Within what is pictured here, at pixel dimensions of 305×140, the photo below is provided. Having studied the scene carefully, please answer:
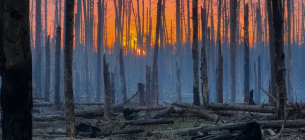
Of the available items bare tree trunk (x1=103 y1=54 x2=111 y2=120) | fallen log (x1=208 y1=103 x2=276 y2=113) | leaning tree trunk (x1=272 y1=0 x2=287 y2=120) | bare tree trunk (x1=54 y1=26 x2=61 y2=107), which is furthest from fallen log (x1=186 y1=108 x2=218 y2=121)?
bare tree trunk (x1=54 y1=26 x2=61 y2=107)

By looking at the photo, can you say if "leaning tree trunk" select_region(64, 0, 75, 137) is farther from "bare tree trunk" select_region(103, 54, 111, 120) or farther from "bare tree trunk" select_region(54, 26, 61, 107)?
"bare tree trunk" select_region(54, 26, 61, 107)

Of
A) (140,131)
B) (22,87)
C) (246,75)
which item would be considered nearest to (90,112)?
(140,131)

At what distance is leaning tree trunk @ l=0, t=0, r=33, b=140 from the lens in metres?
3.49

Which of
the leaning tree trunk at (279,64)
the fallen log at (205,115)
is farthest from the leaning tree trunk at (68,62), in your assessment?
the leaning tree trunk at (279,64)

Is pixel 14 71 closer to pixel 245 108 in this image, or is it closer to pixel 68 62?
pixel 68 62

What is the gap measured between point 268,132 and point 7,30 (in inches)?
283

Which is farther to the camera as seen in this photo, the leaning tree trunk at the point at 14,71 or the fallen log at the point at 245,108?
the fallen log at the point at 245,108

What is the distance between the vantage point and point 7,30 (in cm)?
352

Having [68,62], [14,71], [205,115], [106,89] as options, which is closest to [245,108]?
[205,115]

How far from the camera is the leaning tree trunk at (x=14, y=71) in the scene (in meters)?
3.49

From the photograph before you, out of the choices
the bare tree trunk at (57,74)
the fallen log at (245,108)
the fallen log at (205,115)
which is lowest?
the fallen log at (205,115)

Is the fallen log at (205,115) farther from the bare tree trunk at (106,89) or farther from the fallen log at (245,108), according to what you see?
the bare tree trunk at (106,89)

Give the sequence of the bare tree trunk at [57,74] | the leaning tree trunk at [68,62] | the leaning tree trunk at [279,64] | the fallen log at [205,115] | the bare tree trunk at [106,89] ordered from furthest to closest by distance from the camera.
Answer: the bare tree trunk at [57,74] → the bare tree trunk at [106,89] → the fallen log at [205,115] → the leaning tree trunk at [279,64] → the leaning tree trunk at [68,62]

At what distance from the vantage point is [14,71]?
11.5 feet
